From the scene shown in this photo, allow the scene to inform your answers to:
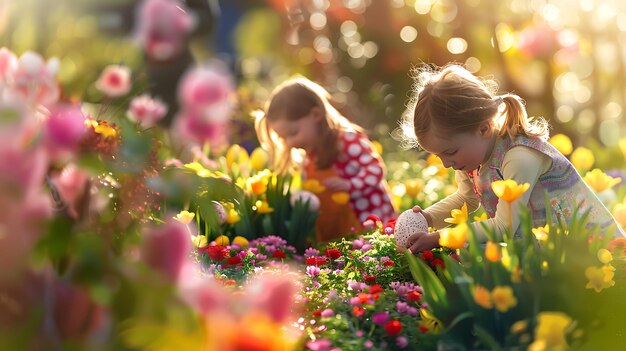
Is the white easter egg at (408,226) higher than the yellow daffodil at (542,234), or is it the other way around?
the yellow daffodil at (542,234)

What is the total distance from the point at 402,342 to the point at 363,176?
1.95 m

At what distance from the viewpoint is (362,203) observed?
12.5ft

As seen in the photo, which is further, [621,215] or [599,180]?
[599,180]

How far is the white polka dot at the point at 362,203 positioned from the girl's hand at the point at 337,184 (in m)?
0.08

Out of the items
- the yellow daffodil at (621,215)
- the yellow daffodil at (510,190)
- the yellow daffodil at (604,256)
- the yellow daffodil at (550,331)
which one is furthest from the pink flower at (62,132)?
the yellow daffodil at (621,215)

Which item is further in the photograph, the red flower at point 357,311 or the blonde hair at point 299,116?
the blonde hair at point 299,116

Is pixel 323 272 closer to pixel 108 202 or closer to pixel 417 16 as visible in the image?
pixel 108 202

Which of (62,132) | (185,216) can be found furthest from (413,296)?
(62,132)

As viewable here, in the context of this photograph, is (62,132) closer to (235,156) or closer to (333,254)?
(333,254)

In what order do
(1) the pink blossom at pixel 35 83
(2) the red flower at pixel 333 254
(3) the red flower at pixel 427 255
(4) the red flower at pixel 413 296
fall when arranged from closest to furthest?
(1) the pink blossom at pixel 35 83 → (4) the red flower at pixel 413 296 → (3) the red flower at pixel 427 255 → (2) the red flower at pixel 333 254

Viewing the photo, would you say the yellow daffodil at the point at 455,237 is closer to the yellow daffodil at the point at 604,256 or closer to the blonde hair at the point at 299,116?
the yellow daffodil at the point at 604,256

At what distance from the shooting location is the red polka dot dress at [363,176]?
3.82m

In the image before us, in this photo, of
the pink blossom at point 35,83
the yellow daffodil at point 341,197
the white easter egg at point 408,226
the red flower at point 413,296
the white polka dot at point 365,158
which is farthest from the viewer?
the white polka dot at point 365,158

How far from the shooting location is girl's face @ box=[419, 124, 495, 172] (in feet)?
8.27
